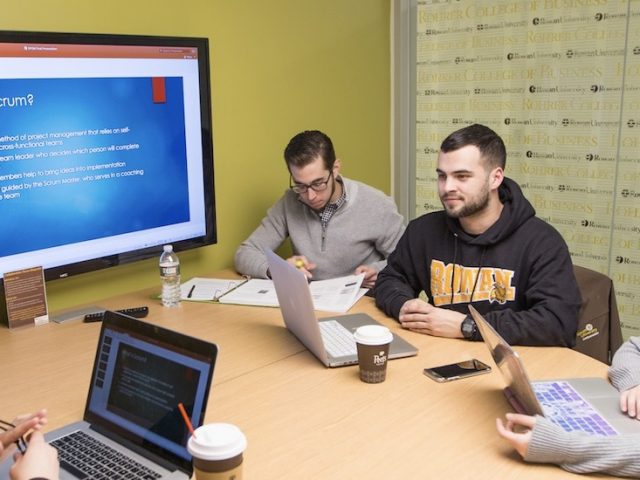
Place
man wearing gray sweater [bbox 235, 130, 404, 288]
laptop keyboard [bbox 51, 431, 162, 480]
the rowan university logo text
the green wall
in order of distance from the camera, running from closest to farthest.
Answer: laptop keyboard [bbox 51, 431, 162, 480] → the rowan university logo text → the green wall → man wearing gray sweater [bbox 235, 130, 404, 288]

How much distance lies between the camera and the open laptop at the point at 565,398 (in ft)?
4.64

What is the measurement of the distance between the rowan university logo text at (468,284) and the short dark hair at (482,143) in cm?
35

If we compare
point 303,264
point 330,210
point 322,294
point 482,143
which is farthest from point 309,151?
point 482,143

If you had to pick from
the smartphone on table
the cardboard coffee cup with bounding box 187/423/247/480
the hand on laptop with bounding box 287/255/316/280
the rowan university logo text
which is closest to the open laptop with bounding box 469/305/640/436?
the smartphone on table

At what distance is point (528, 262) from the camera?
210 cm

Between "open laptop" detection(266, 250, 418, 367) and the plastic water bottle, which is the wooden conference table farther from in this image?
the plastic water bottle

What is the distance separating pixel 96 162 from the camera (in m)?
2.22

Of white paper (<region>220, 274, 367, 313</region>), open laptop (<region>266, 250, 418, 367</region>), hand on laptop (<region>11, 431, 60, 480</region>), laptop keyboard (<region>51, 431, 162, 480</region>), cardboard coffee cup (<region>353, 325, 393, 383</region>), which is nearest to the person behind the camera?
hand on laptop (<region>11, 431, 60, 480</region>)

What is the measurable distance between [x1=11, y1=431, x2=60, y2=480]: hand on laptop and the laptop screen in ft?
0.59

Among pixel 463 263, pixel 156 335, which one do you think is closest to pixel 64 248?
pixel 156 335

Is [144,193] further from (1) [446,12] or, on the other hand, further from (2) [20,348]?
(1) [446,12]

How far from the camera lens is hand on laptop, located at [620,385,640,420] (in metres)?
1.47

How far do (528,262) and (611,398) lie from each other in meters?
0.62

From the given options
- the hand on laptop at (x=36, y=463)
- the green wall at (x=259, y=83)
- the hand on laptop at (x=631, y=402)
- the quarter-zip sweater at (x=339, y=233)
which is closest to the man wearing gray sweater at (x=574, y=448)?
the hand on laptop at (x=631, y=402)
